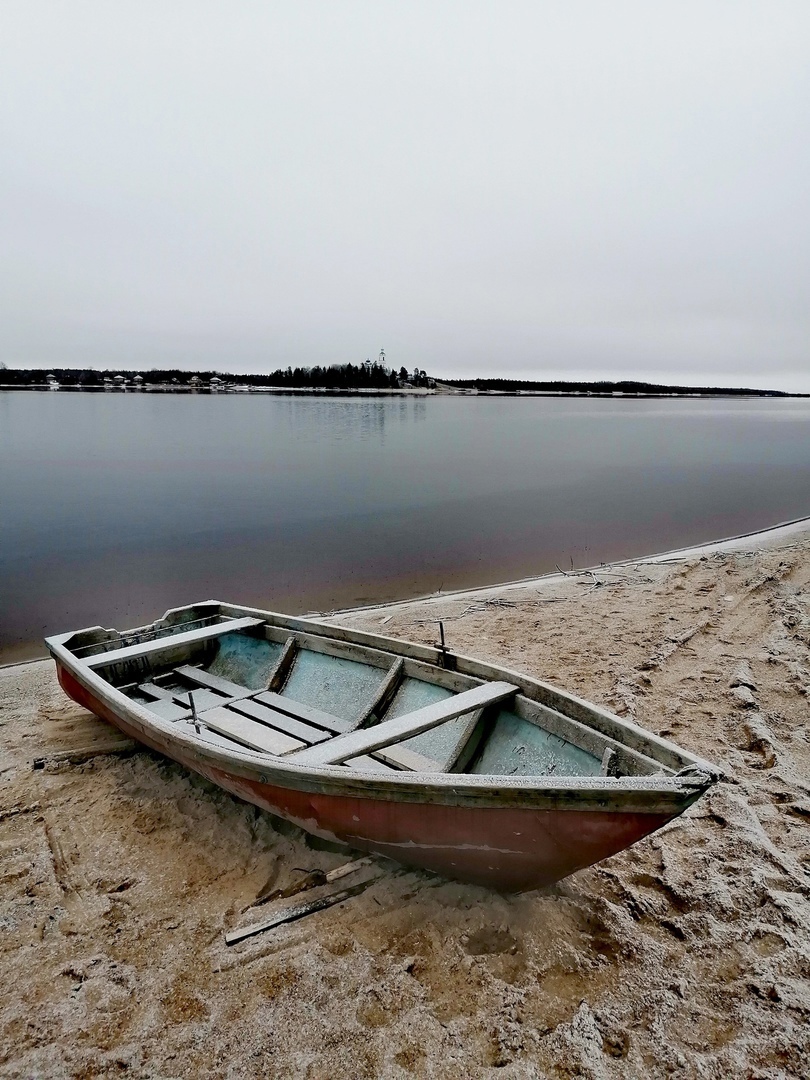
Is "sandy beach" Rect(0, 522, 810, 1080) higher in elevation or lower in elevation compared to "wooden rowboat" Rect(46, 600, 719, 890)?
lower

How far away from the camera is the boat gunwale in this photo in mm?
2988

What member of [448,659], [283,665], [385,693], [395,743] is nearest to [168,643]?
[283,665]

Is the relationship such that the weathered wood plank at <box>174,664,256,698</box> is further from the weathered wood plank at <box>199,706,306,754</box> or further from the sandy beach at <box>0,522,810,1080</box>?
the sandy beach at <box>0,522,810,1080</box>

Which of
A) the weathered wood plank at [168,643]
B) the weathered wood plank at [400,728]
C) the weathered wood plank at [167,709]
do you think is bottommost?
the weathered wood plank at [167,709]

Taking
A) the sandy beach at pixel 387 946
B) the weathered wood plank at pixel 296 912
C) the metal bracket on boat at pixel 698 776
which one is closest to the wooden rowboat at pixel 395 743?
the metal bracket on boat at pixel 698 776

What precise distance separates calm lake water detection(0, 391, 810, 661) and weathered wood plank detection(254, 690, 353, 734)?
4781 mm

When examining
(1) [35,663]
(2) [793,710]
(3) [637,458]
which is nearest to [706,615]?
(2) [793,710]

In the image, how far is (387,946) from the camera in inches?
137

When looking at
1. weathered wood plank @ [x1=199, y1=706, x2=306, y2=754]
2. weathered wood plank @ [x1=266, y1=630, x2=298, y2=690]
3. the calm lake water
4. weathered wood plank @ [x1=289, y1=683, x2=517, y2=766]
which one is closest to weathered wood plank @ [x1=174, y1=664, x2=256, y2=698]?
weathered wood plank @ [x1=266, y1=630, x2=298, y2=690]

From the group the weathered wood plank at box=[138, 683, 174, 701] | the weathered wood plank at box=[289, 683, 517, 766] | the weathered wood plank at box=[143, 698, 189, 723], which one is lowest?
the weathered wood plank at box=[138, 683, 174, 701]

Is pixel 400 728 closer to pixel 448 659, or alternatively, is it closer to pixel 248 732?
pixel 448 659

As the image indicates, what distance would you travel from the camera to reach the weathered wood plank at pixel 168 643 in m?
5.86

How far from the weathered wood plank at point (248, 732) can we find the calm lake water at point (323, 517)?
4.82 m

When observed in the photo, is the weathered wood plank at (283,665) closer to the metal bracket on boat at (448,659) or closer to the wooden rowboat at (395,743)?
the wooden rowboat at (395,743)
